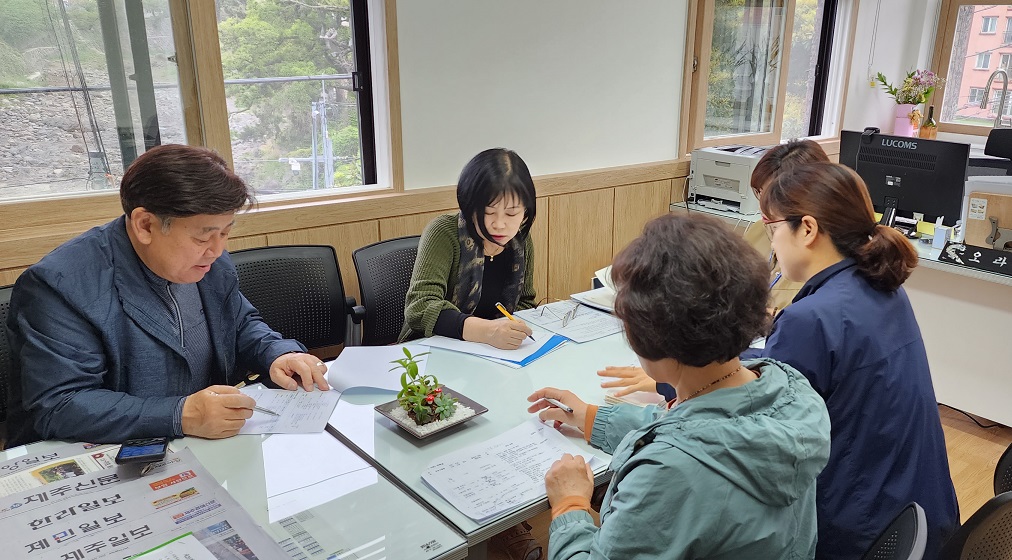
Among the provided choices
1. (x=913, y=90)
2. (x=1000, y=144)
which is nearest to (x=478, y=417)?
(x=1000, y=144)

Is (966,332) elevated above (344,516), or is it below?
below

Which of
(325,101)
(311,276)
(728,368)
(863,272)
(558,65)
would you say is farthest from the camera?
(558,65)

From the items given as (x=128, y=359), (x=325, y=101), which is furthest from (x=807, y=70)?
(x=128, y=359)

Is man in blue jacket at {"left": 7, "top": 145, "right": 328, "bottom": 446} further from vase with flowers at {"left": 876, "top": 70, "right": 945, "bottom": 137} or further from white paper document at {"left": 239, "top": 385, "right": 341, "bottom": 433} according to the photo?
vase with flowers at {"left": 876, "top": 70, "right": 945, "bottom": 137}

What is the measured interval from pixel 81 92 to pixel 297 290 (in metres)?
0.98

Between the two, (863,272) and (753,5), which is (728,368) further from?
(753,5)

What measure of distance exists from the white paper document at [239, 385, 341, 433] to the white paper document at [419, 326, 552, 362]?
420 millimetres

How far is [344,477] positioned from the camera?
1397 millimetres

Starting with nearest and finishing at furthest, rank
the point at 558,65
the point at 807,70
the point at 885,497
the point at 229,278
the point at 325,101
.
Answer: the point at 885,497 → the point at 229,278 → the point at 325,101 → the point at 558,65 → the point at 807,70

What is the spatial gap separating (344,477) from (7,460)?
2.23 feet

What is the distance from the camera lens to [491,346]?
2.08 meters

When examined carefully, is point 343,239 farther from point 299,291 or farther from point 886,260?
point 886,260

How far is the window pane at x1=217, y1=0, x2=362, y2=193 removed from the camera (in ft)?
8.77

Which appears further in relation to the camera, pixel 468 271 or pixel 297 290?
pixel 297 290
